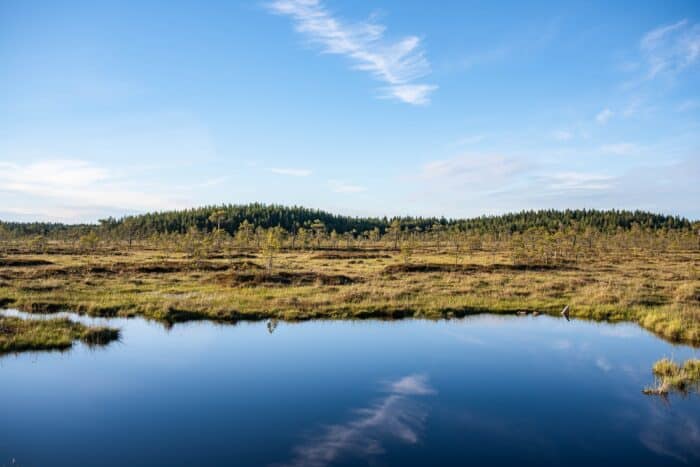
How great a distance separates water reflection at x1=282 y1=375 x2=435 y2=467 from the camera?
11573mm

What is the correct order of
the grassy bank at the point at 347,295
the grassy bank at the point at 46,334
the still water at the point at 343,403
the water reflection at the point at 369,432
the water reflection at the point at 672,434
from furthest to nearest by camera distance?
the grassy bank at the point at 347,295, the grassy bank at the point at 46,334, the water reflection at the point at 672,434, the still water at the point at 343,403, the water reflection at the point at 369,432

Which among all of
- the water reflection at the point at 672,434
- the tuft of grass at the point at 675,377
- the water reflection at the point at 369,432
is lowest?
the water reflection at the point at 369,432

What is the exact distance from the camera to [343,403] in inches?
583

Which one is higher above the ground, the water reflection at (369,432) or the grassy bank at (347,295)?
the grassy bank at (347,295)

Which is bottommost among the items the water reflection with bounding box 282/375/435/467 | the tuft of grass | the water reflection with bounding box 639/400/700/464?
the water reflection with bounding box 282/375/435/467

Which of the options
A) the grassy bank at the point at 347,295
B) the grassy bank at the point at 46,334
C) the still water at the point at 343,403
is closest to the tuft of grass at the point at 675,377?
the still water at the point at 343,403

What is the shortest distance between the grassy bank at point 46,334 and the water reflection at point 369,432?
13.9 m

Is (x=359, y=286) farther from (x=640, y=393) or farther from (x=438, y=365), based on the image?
(x=640, y=393)

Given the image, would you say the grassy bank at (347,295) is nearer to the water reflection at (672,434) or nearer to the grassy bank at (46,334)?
the grassy bank at (46,334)

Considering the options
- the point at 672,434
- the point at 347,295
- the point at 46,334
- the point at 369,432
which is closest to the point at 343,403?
the point at 369,432

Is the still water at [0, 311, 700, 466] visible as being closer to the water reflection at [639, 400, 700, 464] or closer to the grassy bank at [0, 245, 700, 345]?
the water reflection at [639, 400, 700, 464]

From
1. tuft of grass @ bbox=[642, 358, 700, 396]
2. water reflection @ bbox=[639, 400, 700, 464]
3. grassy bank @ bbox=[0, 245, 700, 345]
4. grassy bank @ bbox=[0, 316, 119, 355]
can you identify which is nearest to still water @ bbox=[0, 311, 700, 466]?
water reflection @ bbox=[639, 400, 700, 464]

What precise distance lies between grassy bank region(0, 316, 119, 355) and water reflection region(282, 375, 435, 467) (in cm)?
1392

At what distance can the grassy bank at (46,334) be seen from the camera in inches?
779
